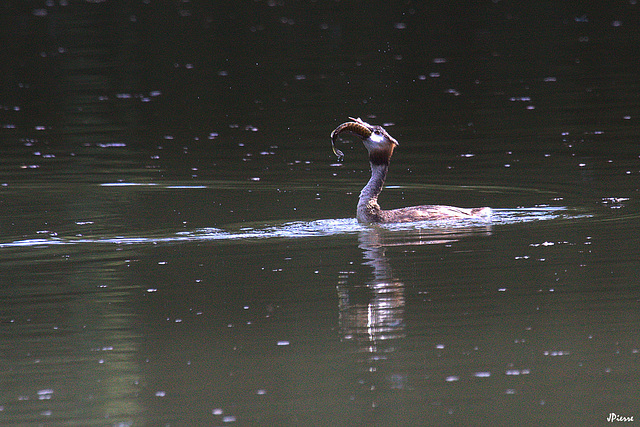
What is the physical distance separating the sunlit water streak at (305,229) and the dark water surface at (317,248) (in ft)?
0.18

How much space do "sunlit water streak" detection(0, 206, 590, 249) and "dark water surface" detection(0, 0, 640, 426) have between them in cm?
6

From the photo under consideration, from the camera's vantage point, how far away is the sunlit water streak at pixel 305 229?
1462cm

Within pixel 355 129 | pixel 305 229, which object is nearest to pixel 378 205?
pixel 355 129

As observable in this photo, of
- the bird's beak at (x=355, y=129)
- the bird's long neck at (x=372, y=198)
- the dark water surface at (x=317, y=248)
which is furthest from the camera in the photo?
the bird's long neck at (x=372, y=198)

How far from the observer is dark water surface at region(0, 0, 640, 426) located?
8633mm

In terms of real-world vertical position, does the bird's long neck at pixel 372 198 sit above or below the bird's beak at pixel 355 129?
below

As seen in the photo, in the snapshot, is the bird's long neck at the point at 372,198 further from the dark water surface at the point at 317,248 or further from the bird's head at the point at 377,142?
the dark water surface at the point at 317,248

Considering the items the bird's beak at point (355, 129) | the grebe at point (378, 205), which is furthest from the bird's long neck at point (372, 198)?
the bird's beak at point (355, 129)

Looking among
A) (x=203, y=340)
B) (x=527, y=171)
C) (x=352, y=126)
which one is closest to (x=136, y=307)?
(x=203, y=340)

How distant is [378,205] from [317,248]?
6.97 ft

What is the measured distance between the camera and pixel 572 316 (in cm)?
1033

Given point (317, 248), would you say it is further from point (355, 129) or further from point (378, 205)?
point (355, 129)

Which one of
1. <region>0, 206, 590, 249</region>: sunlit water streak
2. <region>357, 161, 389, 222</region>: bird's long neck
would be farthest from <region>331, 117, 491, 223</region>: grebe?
<region>0, 206, 590, 249</region>: sunlit water streak

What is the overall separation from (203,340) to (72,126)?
674 inches
